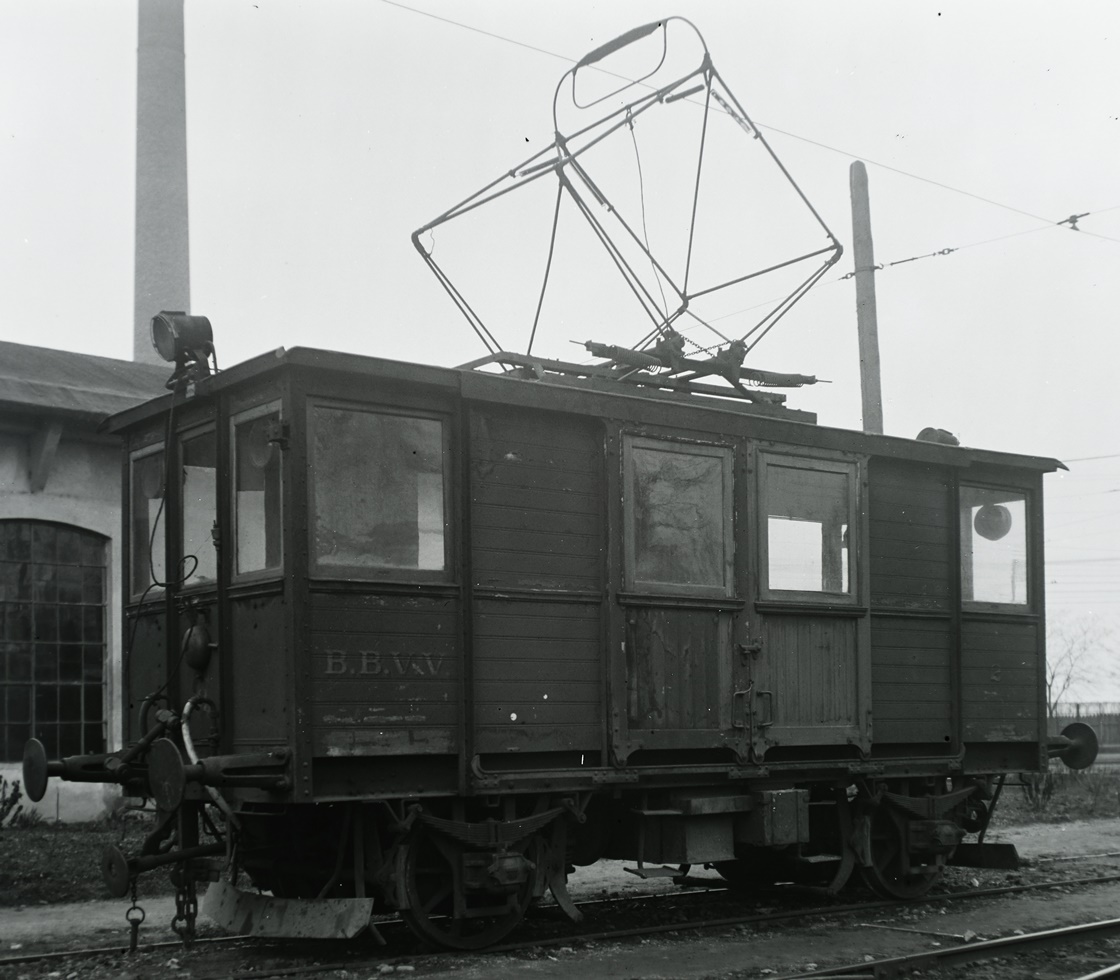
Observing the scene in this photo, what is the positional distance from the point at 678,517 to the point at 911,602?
2.50 metres

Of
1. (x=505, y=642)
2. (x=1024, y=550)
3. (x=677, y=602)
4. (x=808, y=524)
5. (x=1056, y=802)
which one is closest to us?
(x=505, y=642)

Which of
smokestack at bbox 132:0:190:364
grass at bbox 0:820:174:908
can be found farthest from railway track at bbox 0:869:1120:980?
smokestack at bbox 132:0:190:364

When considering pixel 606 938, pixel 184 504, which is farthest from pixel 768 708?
pixel 184 504

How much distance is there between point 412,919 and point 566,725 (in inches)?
58.1

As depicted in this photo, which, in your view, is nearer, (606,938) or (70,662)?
(606,938)

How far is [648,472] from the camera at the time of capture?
9.34 metres

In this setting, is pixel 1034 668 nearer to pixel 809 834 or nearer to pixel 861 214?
pixel 809 834

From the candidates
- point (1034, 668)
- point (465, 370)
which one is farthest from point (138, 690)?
point (1034, 668)

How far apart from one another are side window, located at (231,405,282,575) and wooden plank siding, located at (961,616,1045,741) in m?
5.81

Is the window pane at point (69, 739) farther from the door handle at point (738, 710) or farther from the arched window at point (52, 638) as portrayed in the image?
the door handle at point (738, 710)

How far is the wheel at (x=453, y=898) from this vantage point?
8.20 m

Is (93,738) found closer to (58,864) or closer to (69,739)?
(69,739)

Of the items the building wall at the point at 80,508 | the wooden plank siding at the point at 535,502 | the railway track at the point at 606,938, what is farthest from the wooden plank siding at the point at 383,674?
the building wall at the point at 80,508

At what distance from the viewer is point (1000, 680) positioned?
11539 mm
